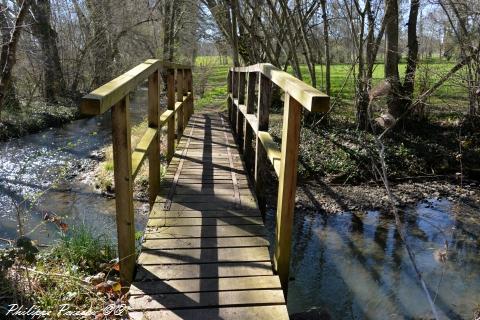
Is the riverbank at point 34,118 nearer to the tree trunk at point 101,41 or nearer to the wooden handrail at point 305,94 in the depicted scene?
the tree trunk at point 101,41

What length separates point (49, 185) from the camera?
8.43 metres

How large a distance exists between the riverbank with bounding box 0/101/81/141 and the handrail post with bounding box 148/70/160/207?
9.18m

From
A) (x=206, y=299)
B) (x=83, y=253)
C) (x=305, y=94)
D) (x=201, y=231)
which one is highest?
Answer: (x=305, y=94)

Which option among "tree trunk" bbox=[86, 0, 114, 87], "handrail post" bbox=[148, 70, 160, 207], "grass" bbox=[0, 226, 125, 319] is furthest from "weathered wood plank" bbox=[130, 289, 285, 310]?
"tree trunk" bbox=[86, 0, 114, 87]

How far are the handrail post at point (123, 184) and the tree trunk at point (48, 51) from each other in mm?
14923

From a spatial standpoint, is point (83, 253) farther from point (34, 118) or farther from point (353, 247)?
point (34, 118)

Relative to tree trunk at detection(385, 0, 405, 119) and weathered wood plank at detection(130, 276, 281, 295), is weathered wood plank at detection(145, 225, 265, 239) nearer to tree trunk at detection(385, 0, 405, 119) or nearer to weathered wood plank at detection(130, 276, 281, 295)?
weathered wood plank at detection(130, 276, 281, 295)

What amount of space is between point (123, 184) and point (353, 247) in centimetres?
407

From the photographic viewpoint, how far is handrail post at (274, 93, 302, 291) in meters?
2.94

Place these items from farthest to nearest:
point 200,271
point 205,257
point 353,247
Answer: point 353,247, point 205,257, point 200,271

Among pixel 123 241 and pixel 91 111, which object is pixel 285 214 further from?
pixel 91 111

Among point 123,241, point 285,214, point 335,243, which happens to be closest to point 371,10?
point 335,243

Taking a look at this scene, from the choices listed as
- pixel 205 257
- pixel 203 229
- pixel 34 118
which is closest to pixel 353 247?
pixel 203 229

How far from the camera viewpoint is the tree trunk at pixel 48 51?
16188mm
